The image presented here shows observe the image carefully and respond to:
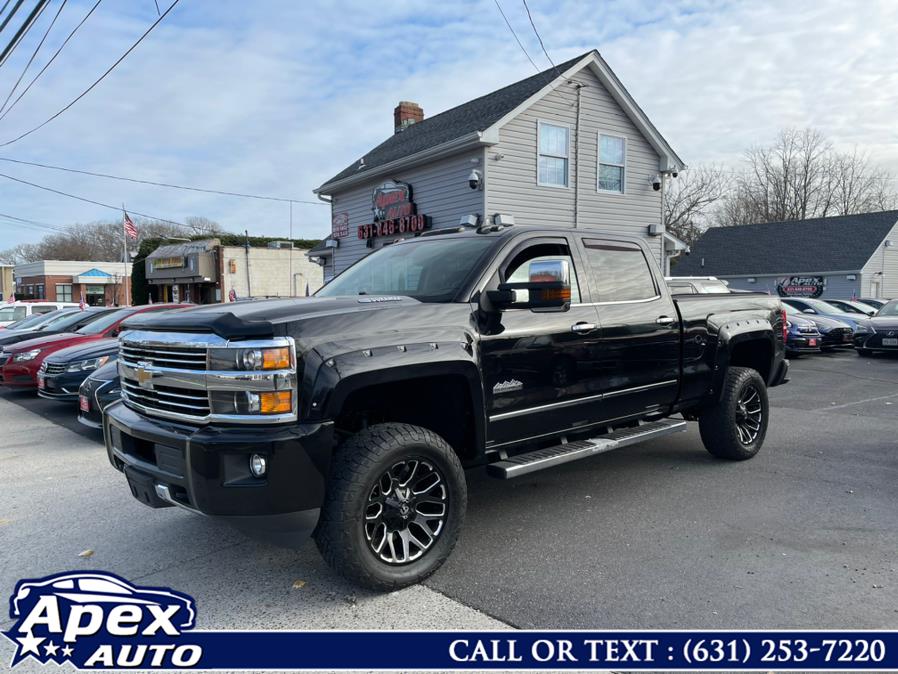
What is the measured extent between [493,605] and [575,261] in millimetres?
2506

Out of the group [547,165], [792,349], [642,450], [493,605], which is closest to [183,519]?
[493,605]

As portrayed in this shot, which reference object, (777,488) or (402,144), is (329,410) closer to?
(777,488)

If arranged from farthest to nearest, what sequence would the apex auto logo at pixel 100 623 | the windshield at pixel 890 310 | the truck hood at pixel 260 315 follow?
the windshield at pixel 890 310 → the truck hood at pixel 260 315 → the apex auto logo at pixel 100 623

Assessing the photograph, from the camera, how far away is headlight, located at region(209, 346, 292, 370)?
3176 mm

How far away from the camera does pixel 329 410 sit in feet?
10.7

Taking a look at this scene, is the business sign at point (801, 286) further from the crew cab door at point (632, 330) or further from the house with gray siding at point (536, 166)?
the crew cab door at point (632, 330)

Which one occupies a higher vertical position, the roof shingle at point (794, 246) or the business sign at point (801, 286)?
the roof shingle at point (794, 246)

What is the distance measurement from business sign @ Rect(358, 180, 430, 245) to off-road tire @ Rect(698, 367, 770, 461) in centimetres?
1056

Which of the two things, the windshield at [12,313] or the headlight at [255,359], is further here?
the windshield at [12,313]

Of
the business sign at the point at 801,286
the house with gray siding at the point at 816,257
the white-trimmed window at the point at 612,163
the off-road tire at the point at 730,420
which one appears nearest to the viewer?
the off-road tire at the point at 730,420

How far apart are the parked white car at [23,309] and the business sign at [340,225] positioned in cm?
733

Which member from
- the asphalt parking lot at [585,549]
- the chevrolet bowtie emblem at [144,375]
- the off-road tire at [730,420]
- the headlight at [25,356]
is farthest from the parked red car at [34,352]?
the off-road tire at [730,420]

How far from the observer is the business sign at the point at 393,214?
1596 cm

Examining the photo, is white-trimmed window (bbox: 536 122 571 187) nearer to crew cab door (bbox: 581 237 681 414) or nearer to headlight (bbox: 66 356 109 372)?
headlight (bbox: 66 356 109 372)
